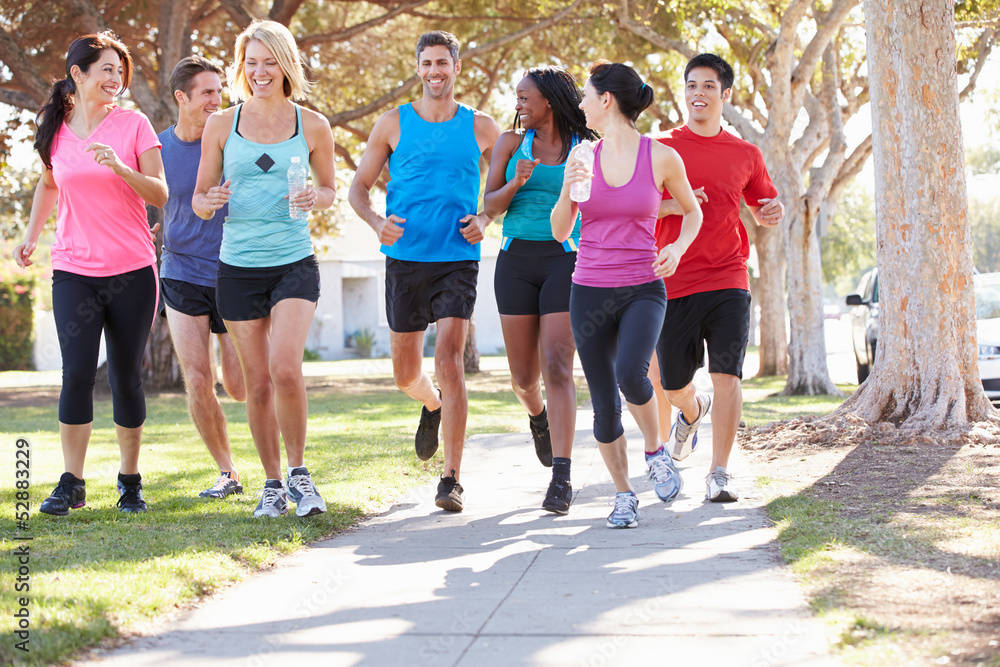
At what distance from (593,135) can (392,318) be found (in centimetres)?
147

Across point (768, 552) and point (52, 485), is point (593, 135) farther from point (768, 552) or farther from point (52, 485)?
point (52, 485)

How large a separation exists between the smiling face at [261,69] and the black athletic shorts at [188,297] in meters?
1.26

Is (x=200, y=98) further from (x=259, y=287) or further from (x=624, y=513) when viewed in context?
(x=624, y=513)

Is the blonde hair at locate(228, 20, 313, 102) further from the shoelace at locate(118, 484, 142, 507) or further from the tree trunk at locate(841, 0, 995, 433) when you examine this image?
the tree trunk at locate(841, 0, 995, 433)

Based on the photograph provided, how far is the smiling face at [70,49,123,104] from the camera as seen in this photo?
16.3ft

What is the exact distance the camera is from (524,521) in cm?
496

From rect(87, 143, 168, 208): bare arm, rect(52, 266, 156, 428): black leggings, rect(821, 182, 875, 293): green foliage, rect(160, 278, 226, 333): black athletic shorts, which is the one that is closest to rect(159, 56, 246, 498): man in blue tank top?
rect(160, 278, 226, 333): black athletic shorts

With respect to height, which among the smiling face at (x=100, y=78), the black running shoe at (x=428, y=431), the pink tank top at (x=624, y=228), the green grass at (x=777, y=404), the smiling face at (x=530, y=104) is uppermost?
the smiling face at (x=100, y=78)

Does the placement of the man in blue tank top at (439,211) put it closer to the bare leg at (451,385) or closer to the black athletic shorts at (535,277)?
the bare leg at (451,385)

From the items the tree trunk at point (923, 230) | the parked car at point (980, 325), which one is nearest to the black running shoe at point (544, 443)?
the tree trunk at point (923, 230)

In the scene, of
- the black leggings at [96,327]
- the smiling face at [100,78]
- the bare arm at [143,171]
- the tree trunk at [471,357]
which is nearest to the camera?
the bare arm at [143,171]

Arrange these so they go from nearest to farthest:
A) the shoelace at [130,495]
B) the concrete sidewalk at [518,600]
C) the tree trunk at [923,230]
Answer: the concrete sidewalk at [518,600]
the shoelace at [130,495]
the tree trunk at [923,230]

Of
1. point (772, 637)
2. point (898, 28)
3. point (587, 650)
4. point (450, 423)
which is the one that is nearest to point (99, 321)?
point (450, 423)

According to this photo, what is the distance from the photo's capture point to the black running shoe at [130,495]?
505cm
